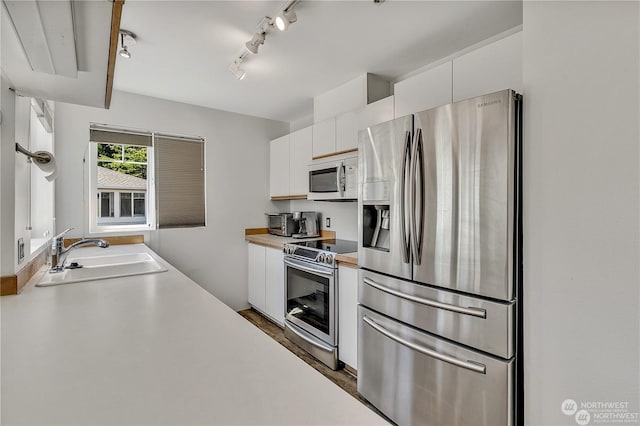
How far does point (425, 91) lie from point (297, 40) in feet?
3.02

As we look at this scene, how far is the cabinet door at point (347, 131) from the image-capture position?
247 cm

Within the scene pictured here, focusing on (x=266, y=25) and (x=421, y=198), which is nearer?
(x=421, y=198)

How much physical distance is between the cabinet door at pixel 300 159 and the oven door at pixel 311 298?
33.5 inches

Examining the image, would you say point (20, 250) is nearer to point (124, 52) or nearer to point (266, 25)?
point (124, 52)

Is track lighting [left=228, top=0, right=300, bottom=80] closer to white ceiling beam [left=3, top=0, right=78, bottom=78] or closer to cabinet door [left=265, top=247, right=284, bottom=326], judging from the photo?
white ceiling beam [left=3, top=0, right=78, bottom=78]

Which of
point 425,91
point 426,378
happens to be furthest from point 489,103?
point 426,378

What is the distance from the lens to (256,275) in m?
3.48

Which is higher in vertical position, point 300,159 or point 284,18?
point 284,18

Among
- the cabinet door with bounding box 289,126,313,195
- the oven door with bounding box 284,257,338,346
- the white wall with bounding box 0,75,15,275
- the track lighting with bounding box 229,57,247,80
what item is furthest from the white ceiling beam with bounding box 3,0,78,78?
the cabinet door with bounding box 289,126,313,195

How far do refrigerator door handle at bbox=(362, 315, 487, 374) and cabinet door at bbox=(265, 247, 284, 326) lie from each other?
129cm

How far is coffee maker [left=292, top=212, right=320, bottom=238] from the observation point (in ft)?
11.3

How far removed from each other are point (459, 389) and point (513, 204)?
92cm

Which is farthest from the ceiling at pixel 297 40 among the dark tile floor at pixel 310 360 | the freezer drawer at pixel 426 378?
the dark tile floor at pixel 310 360

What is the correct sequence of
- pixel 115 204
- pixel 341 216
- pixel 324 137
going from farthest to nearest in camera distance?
pixel 341 216
pixel 115 204
pixel 324 137
